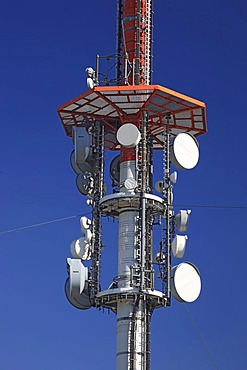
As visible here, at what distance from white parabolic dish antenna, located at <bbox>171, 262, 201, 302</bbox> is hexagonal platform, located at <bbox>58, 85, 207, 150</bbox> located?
7.45 metres

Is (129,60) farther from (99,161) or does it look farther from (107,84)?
(99,161)

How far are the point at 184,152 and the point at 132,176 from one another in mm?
2676

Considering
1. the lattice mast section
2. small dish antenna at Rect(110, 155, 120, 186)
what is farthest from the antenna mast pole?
small dish antenna at Rect(110, 155, 120, 186)

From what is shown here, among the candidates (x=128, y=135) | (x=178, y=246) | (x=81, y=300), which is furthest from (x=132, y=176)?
(x=81, y=300)

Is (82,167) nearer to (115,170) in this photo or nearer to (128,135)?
(115,170)

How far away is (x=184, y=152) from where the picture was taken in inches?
1703

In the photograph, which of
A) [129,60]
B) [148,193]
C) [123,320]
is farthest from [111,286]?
[129,60]

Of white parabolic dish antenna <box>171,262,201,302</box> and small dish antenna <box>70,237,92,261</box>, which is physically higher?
small dish antenna <box>70,237,92,261</box>

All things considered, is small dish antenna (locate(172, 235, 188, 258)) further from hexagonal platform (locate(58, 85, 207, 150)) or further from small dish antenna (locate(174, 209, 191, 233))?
hexagonal platform (locate(58, 85, 207, 150))

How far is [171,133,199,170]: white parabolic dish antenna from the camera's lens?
43.0 meters

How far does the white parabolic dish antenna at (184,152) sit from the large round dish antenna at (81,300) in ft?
23.8

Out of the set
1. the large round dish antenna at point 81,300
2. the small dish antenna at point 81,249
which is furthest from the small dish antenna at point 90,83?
the large round dish antenna at point 81,300

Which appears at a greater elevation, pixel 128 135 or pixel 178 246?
pixel 128 135

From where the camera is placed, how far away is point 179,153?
4306 cm
